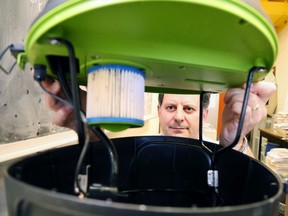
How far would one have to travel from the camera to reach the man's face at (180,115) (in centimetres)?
114

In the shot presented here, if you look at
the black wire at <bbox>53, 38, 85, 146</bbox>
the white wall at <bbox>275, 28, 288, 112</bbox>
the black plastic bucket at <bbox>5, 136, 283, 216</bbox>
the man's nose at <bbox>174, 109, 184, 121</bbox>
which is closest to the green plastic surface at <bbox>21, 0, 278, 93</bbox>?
the black wire at <bbox>53, 38, 85, 146</bbox>

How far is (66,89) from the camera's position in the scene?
0.95ft

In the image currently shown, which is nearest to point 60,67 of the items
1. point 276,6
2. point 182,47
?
point 182,47

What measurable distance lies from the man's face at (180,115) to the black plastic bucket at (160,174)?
68cm

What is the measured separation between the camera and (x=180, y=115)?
3.77 ft

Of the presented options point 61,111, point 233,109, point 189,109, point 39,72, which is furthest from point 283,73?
point 39,72

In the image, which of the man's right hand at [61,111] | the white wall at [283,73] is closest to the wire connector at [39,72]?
the man's right hand at [61,111]

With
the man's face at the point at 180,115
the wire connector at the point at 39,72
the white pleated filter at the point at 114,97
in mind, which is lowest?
the man's face at the point at 180,115

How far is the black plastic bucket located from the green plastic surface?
5.1 inches

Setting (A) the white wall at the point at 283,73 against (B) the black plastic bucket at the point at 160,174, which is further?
(A) the white wall at the point at 283,73

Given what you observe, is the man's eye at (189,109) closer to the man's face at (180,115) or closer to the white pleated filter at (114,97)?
the man's face at (180,115)

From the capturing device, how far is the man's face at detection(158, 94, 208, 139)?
1.14 meters

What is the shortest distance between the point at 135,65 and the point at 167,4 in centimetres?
9

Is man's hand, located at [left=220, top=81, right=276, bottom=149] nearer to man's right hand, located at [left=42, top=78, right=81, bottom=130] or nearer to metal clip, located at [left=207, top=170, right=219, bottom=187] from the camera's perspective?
metal clip, located at [left=207, top=170, right=219, bottom=187]
